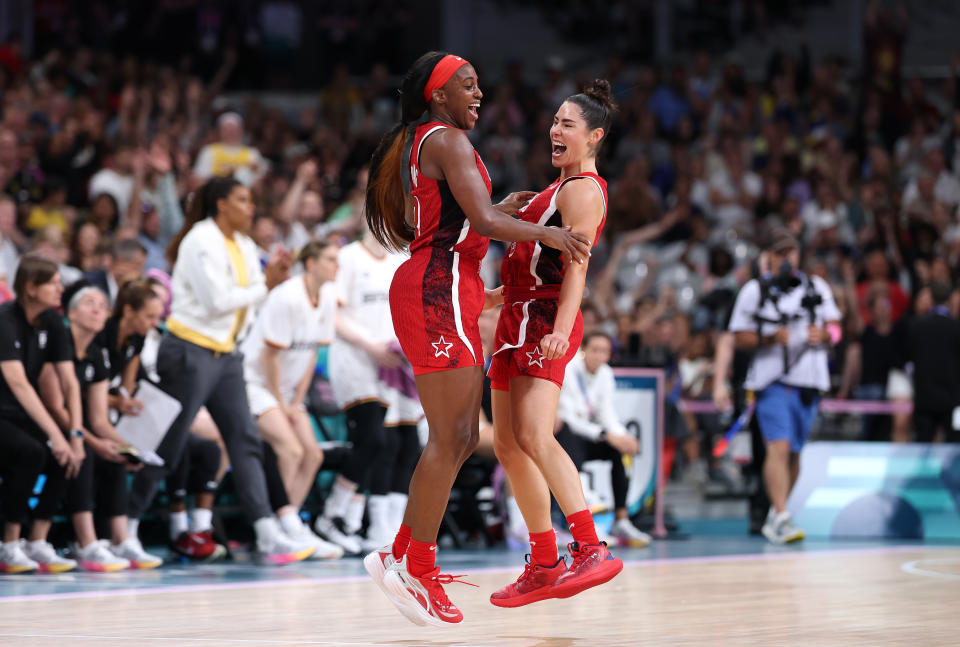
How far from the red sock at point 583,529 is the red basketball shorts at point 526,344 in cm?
49

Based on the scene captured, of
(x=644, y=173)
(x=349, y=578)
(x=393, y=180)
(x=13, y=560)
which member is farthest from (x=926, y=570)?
(x=644, y=173)

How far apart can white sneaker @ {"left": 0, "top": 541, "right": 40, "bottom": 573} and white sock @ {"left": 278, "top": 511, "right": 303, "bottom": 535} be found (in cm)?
145

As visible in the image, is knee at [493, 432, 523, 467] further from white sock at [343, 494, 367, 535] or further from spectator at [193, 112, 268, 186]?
spectator at [193, 112, 268, 186]

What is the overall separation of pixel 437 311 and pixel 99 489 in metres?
3.45

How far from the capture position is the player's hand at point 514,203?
5.28 meters

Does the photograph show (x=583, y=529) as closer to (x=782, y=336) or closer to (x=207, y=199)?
(x=207, y=199)

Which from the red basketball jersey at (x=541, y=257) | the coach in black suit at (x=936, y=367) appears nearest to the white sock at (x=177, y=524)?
the red basketball jersey at (x=541, y=257)

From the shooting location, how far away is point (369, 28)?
733 inches

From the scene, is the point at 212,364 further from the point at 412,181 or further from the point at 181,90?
the point at 181,90

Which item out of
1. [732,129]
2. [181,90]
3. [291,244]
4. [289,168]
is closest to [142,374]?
[291,244]

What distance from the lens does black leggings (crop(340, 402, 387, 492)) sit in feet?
27.5

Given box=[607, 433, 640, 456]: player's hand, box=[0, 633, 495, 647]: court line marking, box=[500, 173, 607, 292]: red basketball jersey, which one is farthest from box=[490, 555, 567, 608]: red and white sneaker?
box=[607, 433, 640, 456]: player's hand

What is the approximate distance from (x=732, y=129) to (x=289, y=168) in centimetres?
537

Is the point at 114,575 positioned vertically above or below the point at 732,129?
below
